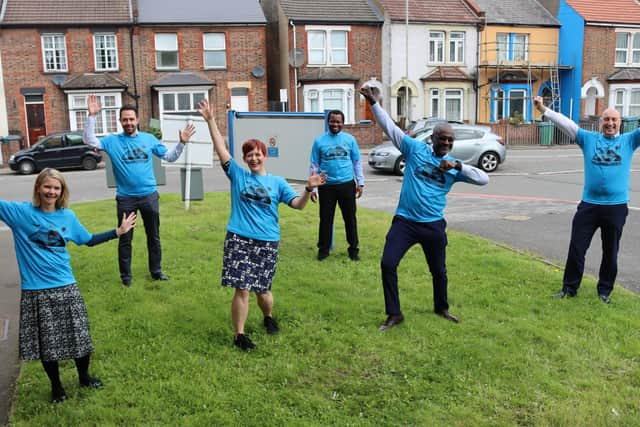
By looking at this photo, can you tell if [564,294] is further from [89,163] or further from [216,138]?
[89,163]

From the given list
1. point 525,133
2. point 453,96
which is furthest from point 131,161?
point 453,96

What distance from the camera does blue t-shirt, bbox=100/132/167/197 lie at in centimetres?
710

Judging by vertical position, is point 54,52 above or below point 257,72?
above

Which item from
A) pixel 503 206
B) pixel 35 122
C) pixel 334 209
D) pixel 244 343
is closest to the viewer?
pixel 244 343

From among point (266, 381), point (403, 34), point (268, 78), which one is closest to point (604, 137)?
point (266, 381)

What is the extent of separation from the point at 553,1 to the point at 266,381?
136ft

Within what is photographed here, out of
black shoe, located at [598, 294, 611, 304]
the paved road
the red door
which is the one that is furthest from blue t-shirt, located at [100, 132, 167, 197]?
the red door

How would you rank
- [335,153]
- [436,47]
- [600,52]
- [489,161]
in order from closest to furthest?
[335,153] < [489,161] < [436,47] < [600,52]

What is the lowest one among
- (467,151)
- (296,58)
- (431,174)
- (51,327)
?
(51,327)

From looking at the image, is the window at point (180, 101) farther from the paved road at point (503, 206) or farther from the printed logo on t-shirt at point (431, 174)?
the printed logo on t-shirt at point (431, 174)

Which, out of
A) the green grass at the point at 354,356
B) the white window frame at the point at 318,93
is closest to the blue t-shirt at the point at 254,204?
the green grass at the point at 354,356

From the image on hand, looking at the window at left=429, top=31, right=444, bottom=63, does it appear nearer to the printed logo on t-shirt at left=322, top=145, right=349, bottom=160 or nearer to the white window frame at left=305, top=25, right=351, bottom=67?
the white window frame at left=305, top=25, right=351, bottom=67

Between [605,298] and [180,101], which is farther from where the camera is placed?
[180,101]

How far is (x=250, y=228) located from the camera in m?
5.35
